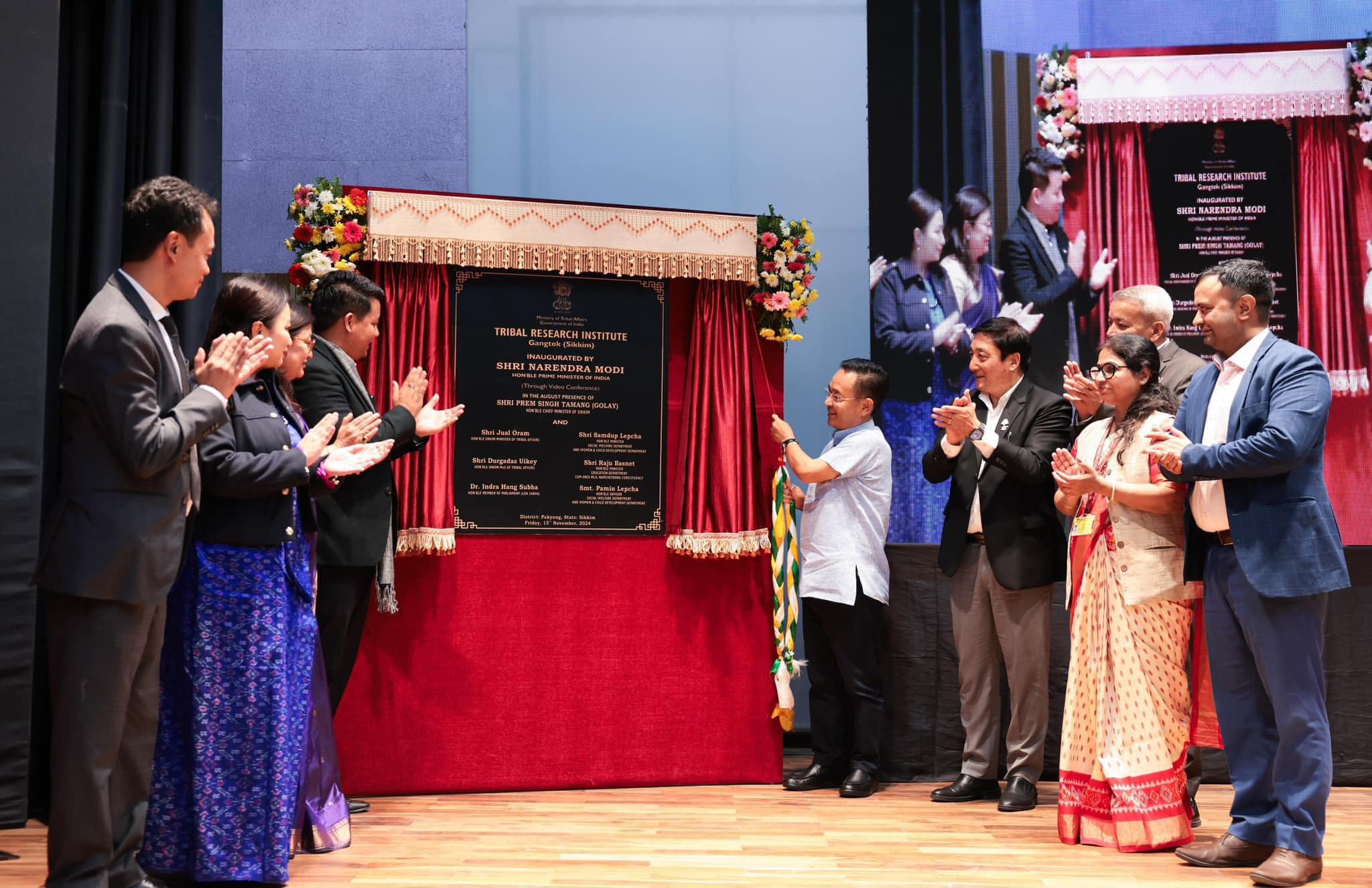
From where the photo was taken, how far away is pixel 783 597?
4566 millimetres

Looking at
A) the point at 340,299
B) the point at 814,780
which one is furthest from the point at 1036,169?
the point at 340,299

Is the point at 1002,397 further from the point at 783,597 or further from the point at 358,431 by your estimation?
the point at 358,431

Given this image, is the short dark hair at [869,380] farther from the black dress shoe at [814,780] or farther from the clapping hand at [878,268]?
the black dress shoe at [814,780]

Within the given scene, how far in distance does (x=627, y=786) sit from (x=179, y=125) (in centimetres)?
313

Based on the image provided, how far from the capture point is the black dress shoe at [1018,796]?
418 cm

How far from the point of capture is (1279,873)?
3127 millimetres

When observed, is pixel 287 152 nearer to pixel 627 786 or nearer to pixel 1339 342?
pixel 627 786

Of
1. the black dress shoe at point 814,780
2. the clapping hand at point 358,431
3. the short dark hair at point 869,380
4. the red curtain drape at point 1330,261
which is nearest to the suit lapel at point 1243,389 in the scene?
the short dark hair at point 869,380

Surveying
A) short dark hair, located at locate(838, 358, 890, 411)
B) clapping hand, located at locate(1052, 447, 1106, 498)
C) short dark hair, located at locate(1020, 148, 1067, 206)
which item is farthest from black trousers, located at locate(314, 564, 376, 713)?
short dark hair, located at locate(1020, 148, 1067, 206)

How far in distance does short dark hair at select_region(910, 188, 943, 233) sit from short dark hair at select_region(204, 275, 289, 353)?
336 cm

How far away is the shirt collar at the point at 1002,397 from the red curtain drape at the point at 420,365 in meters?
2.11

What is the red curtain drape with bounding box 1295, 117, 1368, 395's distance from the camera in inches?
212

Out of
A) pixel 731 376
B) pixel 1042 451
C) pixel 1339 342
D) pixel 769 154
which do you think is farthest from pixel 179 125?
pixel 1339 342

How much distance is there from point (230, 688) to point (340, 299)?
153 centimetres
